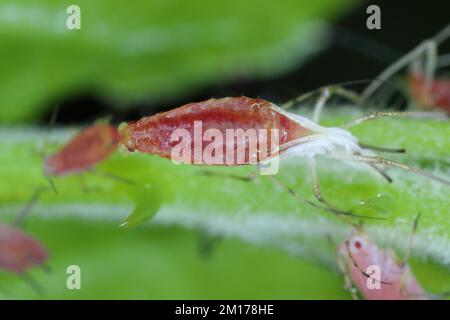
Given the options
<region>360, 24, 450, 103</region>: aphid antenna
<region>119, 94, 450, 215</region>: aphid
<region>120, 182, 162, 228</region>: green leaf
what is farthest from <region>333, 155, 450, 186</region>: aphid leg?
<region>360, 24, 450, 103</region>: aphid antenna

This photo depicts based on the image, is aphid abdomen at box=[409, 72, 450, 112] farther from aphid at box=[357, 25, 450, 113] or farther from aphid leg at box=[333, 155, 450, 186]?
aphid leg at box=[333, 155, 450, 186]

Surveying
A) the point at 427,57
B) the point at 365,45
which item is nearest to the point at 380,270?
the point at 427,57

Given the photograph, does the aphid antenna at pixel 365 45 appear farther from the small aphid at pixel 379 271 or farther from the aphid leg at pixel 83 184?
the aphid leg at pixel 83 184

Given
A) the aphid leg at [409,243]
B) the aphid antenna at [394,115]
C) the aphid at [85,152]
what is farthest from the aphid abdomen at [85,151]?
the aphid leg at [409,243]

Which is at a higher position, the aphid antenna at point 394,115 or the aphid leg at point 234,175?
the aphid antenna at point 394,115

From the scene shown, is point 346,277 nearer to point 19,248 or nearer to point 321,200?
point 321,200
